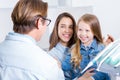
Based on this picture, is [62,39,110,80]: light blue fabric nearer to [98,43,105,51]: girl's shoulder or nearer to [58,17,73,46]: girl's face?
[98,43,105,51]: girl's shoulder

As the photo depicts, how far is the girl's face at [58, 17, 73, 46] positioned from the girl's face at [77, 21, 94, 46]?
0.12 metres

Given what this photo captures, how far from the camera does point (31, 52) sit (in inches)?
34.2

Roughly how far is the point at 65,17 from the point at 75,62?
0.38m

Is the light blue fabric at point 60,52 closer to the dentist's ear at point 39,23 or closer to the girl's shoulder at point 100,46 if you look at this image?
the girl's shoulder at point 100,46

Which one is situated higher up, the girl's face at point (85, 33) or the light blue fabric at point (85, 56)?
the girl's face at point (85, 33)

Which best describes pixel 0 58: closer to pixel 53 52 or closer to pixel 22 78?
pixel 22 78

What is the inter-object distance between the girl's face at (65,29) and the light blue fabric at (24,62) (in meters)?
0.80

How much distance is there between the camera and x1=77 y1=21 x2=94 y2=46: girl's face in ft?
5.11

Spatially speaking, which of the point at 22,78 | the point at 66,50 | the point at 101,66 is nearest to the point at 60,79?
the point at 22,78

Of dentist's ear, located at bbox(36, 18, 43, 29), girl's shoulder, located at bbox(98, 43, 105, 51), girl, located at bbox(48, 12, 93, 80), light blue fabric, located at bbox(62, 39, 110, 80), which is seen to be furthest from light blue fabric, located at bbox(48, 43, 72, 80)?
dentist's ear, located at bbox(36, 18, 43, 29)

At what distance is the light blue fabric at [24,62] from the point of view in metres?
0.85

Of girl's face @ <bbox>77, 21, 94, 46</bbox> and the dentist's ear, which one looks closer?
the dentist's ear

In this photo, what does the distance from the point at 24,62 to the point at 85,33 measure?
0.77 metres

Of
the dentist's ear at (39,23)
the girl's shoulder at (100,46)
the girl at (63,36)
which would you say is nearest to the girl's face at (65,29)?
the girl at (63,36)
